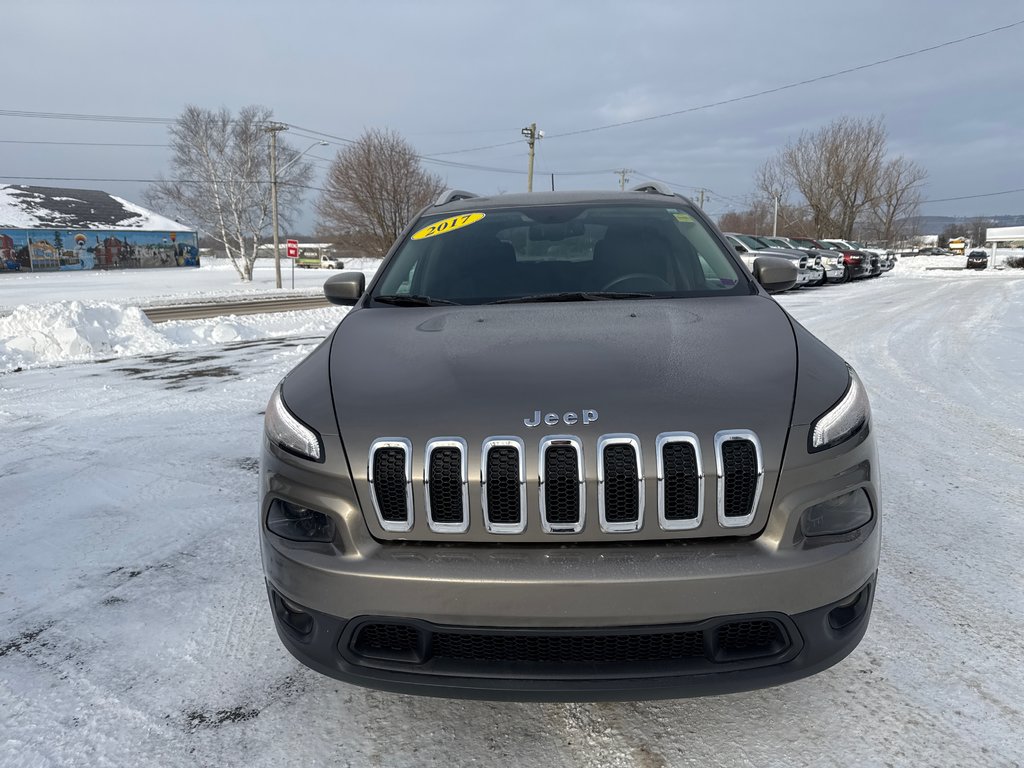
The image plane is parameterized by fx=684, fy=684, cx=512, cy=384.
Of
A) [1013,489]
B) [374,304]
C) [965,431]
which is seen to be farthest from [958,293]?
[374,304]

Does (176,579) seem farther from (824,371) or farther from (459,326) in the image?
(824,371)

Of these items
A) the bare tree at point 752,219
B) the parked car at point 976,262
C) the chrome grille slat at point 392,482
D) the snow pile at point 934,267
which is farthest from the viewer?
the bare tree at point 752,219

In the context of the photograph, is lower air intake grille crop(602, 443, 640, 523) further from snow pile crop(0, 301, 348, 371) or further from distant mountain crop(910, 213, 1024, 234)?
distant mountain crop(910, 213, 1024, 234)

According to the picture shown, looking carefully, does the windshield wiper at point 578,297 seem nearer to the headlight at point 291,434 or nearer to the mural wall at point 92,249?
the headlight at point 291,434

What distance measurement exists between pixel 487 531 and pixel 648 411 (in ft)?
1.70

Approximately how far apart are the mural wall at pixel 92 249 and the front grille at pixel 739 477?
60592mm

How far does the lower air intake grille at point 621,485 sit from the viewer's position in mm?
1700

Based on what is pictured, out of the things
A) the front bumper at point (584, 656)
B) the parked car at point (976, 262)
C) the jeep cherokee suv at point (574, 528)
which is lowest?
the front bumper at point (584, 656)

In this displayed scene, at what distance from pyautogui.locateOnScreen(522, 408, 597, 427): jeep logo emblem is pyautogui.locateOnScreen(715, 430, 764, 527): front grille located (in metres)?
0.32

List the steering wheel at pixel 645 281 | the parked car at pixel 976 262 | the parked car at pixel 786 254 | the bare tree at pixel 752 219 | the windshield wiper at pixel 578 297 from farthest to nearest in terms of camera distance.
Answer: the bare tree at pixel 752 219, the parked car at pixel 976 262, the parked car at pixel 786 254, the steering wheel at pixel 645 281, the windshield wiper at pixel 578 297

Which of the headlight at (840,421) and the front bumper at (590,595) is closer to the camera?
the front bumper at (590,595)

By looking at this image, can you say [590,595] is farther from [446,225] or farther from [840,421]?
[446,225]

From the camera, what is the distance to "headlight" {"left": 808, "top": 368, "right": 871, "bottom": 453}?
5.98ft

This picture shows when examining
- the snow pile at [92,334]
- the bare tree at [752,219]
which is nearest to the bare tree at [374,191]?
the bare tree at [752,219]
